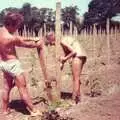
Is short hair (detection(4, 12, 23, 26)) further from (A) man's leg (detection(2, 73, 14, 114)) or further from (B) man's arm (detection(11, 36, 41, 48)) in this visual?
(A) man's leg (detection(2, 73, 14, 114))

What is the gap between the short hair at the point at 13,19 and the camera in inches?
273

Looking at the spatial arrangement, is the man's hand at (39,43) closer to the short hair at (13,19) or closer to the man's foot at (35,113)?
the short hair at (13,19)

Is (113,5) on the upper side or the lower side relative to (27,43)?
lower

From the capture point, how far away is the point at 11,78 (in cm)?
768

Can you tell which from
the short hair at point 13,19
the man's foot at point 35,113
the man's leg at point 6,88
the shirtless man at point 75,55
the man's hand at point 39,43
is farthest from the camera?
the shirtless man at point 75,55

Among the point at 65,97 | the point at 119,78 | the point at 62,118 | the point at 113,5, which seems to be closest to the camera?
the point at 62,118

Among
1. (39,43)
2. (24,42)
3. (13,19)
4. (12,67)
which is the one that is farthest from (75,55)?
(13,19)

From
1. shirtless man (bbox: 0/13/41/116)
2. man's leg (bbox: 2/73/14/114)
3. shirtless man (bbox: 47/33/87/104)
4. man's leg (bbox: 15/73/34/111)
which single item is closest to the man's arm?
shirtless man (bbox: 0/13/41/116)

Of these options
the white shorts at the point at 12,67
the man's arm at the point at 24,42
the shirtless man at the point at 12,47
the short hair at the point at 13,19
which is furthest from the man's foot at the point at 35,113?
the short hair at the point at 13,19

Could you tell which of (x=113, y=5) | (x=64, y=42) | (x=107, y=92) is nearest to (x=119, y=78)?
(x=107, y=92)

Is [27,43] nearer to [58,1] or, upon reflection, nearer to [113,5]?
[58,1]

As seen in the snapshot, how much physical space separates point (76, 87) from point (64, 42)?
1034 millimetres

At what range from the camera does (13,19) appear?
696 centimetres

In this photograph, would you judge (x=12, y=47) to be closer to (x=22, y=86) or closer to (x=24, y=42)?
(x=24, y=42)
